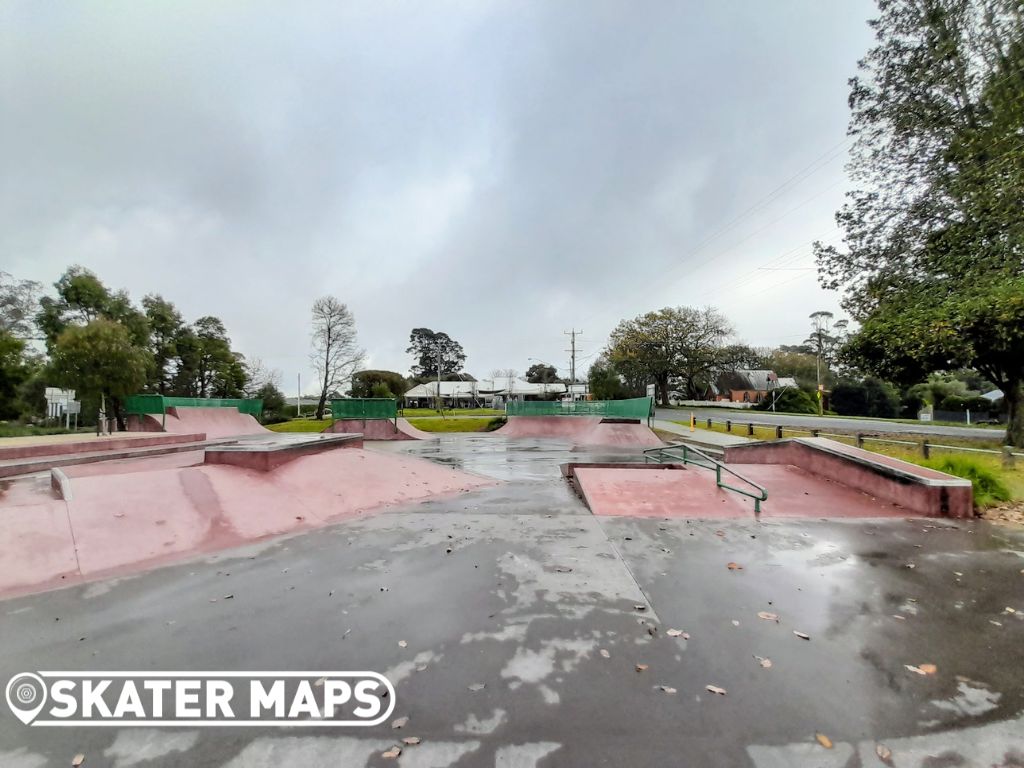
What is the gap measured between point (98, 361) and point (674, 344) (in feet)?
163

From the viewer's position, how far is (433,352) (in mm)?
96312

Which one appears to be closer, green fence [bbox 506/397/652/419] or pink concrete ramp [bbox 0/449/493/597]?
pink concrete ramp [bbox 0/449/493/597]

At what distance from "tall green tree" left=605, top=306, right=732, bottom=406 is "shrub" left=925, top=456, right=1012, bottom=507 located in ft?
142

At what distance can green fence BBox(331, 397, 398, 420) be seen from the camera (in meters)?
23.4

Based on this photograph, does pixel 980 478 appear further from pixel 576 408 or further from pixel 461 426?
pixel 461 426

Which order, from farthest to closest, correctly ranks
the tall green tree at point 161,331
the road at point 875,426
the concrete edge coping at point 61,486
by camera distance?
1. the tall green tree at point 161,331
2. the road at point 875,426
3. the concrete edge coping at point 61,486

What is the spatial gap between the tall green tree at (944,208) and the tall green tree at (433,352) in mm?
82650

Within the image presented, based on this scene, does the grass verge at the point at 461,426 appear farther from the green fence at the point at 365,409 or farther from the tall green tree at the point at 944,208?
the tall green tree at the point at 944,208

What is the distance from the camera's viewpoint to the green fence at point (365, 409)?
23391 mm

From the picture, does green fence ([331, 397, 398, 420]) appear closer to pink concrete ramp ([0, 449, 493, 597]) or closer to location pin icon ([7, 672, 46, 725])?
pink concrete ramp ([0, 449, 493, 597])

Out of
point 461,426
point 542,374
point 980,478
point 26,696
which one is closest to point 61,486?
point 26,696

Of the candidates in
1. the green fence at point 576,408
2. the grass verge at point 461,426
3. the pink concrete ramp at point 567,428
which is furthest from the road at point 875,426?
the grass verge at point 461,426

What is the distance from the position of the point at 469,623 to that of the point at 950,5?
19.7 meters

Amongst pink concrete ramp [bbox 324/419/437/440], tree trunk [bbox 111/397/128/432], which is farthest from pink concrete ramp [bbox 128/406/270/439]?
pink concrete ramp [bbox 324/419/437/440]
